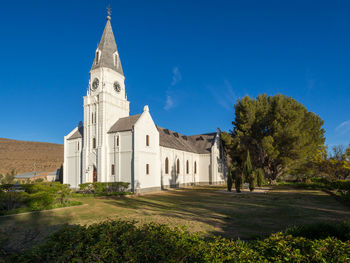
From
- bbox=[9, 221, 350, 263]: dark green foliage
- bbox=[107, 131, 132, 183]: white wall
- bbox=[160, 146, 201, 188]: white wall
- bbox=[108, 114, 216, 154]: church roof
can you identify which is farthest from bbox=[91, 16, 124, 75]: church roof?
bbox=[9, 221, 350, 263]: dark green foliage

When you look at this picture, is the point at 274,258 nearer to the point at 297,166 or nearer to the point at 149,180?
the point at 149,180

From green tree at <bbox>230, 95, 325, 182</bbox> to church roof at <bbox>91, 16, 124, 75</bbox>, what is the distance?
23073mm

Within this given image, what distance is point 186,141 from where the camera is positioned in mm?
46125

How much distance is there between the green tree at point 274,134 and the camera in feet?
117

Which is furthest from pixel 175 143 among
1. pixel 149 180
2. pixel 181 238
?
pixel 181 238

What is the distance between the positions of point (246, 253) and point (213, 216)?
33.0ft

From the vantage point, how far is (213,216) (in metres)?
13.6

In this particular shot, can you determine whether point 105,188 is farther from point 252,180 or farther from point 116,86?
point 252,180

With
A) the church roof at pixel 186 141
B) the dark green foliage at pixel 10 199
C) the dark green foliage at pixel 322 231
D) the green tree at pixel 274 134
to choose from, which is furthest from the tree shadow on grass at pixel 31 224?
Answer: the green tree at pixel 274 134

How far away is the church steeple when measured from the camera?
108ft

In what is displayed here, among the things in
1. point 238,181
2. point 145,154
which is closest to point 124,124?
point 145,154

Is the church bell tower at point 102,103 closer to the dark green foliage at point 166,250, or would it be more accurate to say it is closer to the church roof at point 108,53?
the church roof at point 108,53

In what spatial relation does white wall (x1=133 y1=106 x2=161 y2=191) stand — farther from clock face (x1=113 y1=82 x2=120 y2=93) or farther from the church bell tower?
clock face (x1=113 y1=82 x2=120 y2=93)

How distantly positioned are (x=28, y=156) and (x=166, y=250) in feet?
333
